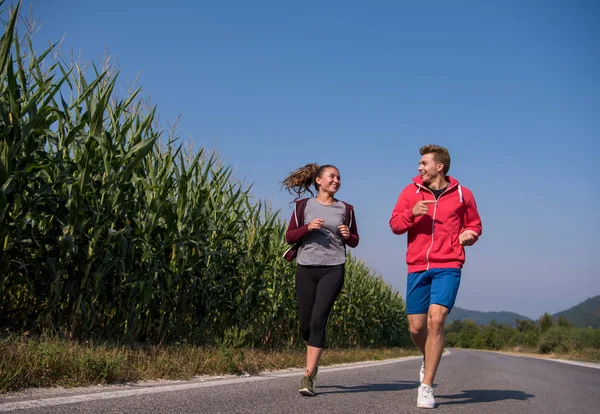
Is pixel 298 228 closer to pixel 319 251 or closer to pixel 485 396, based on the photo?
pixel 319 251

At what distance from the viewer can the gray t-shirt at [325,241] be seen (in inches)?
211

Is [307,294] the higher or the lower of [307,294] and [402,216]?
the lower

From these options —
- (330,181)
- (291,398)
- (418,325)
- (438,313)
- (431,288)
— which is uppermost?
(330,181)

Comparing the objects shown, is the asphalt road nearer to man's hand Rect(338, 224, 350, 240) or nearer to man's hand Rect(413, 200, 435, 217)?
man's hand Rect(338, 224, 350, 240)

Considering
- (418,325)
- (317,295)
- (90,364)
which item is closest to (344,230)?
(317,295)

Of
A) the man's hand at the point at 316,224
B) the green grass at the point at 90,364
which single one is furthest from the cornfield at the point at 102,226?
the man's hand at the point at 316,224

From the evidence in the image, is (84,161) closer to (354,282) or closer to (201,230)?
(201,230)

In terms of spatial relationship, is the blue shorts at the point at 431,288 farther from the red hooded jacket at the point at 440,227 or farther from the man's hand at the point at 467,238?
the man's hand at the point at 467,238

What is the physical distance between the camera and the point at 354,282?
1891 cm

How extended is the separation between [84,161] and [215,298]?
355 cm

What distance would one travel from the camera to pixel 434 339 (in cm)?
482

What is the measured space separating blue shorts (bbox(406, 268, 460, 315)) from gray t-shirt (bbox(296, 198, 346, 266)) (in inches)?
27.5

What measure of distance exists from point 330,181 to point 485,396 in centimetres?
280

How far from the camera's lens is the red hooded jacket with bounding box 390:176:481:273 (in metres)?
5.00
